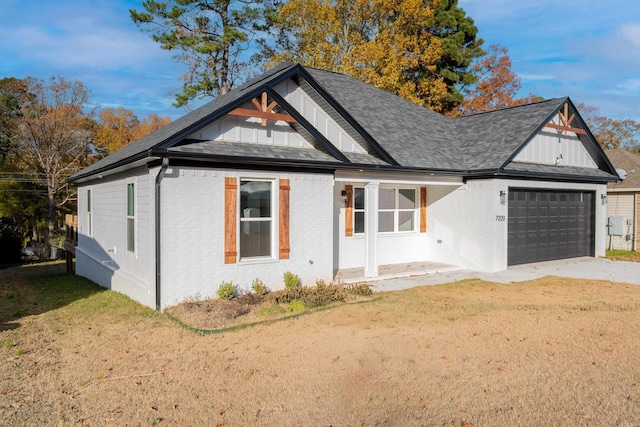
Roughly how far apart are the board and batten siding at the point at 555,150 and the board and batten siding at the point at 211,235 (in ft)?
26.6

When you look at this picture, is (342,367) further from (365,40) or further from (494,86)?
(494,86)

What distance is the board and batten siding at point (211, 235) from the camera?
29.5 feet

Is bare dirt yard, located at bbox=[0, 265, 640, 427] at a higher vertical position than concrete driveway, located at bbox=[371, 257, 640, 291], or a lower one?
lower

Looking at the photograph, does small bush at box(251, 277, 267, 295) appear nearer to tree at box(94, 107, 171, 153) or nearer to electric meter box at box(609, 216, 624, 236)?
electric meter box at box(609, 216, 624, 236)

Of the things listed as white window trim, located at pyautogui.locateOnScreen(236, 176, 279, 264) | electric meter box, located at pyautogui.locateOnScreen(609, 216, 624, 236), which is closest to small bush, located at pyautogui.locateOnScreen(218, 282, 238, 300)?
white window trim, located at pyautogui.locateOnScreen(236, 176, 279, 264)

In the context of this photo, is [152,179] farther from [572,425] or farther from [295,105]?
[572,425]

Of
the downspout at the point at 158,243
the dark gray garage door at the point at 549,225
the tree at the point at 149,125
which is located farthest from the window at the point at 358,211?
the tree at the point at 149,125

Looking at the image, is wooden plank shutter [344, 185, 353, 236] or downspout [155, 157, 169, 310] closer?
downspout [155, 157, 169, 310]

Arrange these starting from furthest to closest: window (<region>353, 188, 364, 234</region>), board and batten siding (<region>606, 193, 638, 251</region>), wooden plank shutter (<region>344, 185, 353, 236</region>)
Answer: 1. board and batten siding (<region>606, 193, 638, 251</region>)
2. window (<region>353, 188, 364, 234</region>)
3. wooden plank shutter (<region>344, 185, 353, 236</region>)

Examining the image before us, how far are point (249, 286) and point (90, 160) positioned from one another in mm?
27575

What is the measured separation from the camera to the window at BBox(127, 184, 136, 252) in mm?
10719

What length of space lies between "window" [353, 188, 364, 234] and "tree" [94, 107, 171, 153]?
1047 inches

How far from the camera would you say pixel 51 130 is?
27.6 meters

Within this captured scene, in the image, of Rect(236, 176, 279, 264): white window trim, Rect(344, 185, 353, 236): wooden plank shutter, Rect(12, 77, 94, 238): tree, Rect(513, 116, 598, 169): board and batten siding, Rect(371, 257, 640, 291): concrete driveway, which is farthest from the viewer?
Rect(12, 77, 94, 238): tree
